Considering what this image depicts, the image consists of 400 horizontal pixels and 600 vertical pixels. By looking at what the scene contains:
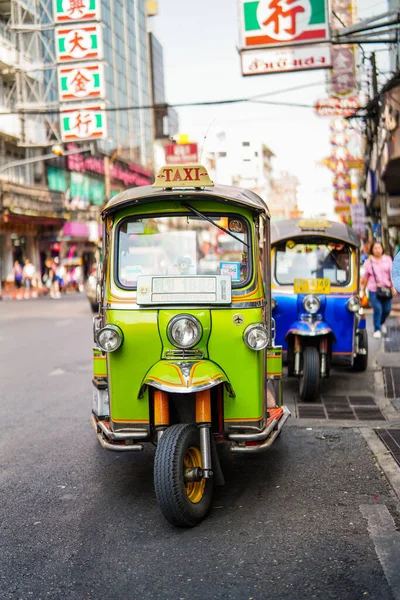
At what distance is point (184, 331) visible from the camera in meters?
4.97

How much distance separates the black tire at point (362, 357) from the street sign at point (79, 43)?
18.4 meters

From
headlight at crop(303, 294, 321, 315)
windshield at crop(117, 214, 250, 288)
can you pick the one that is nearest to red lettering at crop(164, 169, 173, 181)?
windshield at crop(117, 214, 250, 288)

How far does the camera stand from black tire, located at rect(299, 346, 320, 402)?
27.0ft

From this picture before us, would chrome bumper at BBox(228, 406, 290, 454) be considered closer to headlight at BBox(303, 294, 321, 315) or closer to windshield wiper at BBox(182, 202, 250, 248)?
windshield wiper at BBox(182, 202, 250, 248)

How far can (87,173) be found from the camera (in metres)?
48.2

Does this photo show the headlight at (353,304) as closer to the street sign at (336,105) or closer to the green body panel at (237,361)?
the green body panel at (237,361)

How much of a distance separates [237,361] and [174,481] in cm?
106

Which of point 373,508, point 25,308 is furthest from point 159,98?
point 373,508

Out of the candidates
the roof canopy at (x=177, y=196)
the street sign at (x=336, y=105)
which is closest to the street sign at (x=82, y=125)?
the street sign at (x=336, y=105)

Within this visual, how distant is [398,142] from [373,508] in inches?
463

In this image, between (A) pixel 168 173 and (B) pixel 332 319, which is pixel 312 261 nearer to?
Answer: (B) pixel 332 319

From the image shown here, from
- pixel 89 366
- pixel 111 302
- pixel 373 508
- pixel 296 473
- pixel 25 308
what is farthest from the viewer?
pixel 25 308

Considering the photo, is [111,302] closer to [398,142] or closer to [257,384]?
[257,384]

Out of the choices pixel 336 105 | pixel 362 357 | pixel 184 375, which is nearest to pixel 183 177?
pixel 184 375
